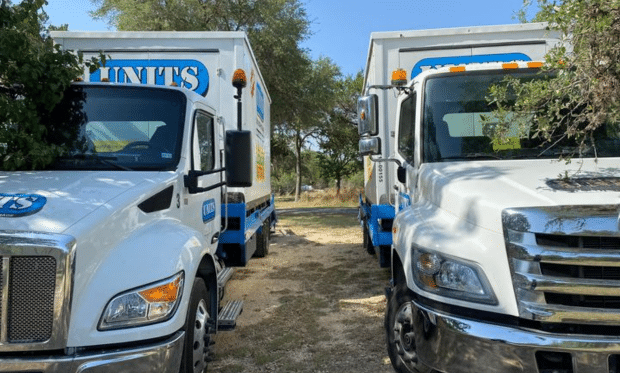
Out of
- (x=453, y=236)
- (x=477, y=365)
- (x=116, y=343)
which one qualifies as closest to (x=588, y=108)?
(x=453, y=236)

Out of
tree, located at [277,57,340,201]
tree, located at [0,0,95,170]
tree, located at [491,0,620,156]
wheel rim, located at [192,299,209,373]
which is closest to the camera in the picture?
tree, located at [491,0,620,156]

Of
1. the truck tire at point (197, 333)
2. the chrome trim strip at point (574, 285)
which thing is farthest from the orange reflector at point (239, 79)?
the chrome trim strip at point (574, 285)

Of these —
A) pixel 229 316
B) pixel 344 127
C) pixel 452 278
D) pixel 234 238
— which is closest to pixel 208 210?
pixel 234 238

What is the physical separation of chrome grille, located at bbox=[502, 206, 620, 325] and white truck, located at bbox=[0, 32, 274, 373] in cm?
191

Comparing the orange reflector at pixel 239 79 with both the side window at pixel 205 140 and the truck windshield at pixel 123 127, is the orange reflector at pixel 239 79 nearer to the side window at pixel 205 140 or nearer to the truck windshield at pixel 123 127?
the side window at pixel 205 140

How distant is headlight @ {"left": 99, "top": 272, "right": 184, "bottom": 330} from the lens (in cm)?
238

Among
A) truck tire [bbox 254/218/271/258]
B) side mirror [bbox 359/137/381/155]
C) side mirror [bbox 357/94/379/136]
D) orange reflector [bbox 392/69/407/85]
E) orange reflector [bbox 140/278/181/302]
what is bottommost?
truck tire [bbox 254/218/271/258]

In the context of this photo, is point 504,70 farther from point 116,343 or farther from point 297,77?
point 297,77

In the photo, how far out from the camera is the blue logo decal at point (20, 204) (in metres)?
2.46

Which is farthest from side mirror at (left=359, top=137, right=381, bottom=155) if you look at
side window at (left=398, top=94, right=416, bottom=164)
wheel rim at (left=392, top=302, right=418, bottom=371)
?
wheel rim at (left=392, top=302, right=418, bottom=371)

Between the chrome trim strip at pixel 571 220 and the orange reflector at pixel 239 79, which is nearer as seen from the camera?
the chrome trim strip at pixel 571 220

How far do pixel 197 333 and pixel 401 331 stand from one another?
140 cm

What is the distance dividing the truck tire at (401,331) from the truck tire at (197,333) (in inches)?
52.0

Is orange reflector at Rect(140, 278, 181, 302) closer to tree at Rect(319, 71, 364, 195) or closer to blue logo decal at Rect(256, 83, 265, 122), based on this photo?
blue logo decal at Rect(256, 83, 265, 122)
